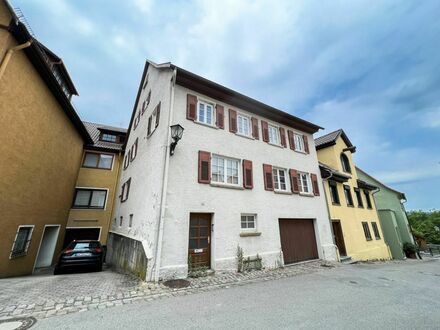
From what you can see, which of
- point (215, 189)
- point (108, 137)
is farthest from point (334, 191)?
point (108, 137)

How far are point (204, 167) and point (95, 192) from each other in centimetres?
1233

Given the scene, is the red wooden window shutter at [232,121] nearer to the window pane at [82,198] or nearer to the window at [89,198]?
the window at [89,198]

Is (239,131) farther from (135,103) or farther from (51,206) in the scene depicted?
(51,206)

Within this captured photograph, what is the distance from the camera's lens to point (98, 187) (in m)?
16.2

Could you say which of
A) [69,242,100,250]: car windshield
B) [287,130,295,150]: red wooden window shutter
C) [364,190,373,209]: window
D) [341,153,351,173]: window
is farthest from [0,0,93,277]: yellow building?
[364,190,373,209]: window

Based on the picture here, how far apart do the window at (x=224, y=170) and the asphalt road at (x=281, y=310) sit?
172 inches

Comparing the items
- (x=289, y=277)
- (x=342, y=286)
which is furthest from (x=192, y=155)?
(x=342, y=286)

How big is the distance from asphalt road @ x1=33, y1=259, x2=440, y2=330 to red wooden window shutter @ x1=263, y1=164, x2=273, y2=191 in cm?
476

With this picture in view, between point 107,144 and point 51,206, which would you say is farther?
point 107,144

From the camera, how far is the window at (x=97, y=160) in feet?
54.7

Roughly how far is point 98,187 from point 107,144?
4371mm

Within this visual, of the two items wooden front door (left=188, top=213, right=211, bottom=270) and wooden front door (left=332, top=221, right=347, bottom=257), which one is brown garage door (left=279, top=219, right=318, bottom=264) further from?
wooden front door (left=188, top=213, right=211, bottom=270)

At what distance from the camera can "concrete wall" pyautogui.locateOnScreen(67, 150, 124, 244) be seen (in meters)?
15.0

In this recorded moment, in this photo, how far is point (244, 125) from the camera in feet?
36.9
